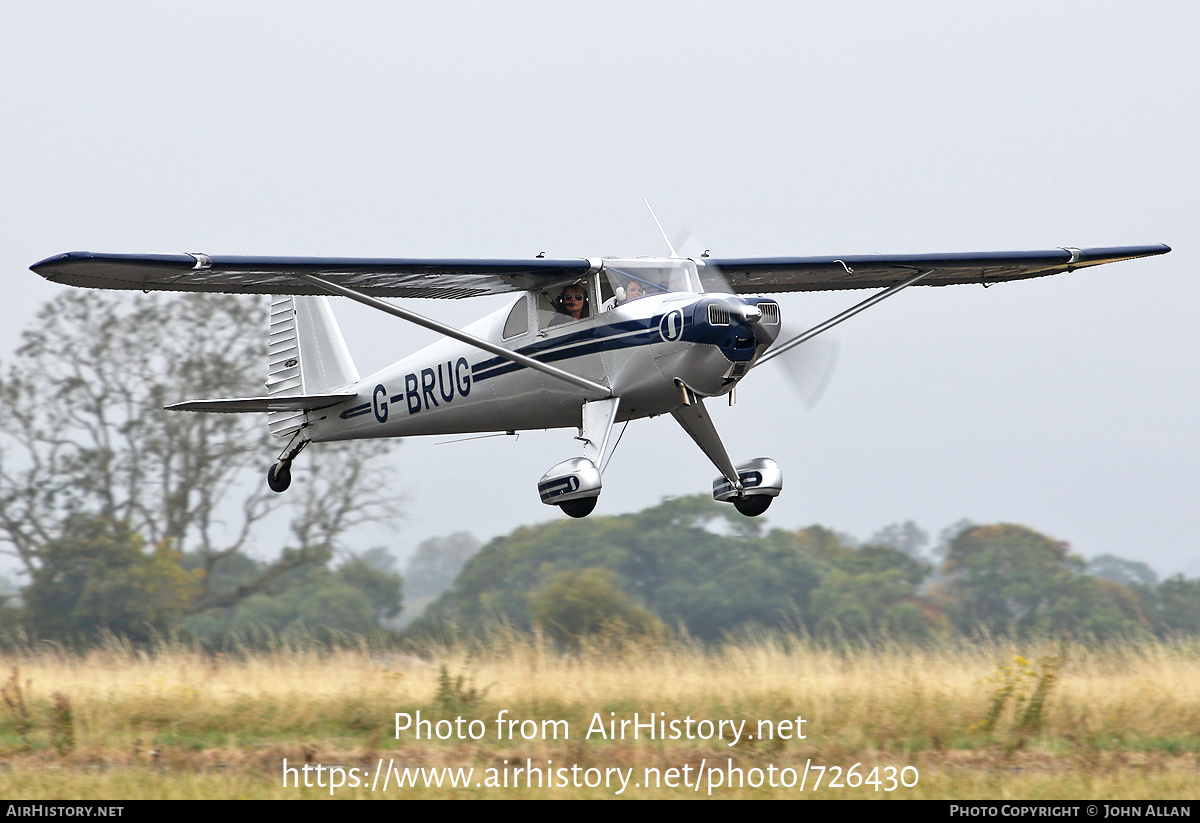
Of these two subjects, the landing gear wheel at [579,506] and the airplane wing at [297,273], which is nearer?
the airplane wing at [297,273]

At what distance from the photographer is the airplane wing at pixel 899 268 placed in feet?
42.5

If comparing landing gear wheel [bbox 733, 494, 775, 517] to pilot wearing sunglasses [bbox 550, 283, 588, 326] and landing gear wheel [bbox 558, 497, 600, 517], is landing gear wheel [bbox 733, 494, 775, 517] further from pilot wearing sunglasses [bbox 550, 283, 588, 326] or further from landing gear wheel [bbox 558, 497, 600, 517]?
pilot wearing sunglasses [bbox 550, 283, 588, 326]

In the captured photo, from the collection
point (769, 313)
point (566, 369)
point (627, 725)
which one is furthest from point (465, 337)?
point (627, 725)

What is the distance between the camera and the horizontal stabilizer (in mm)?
12953

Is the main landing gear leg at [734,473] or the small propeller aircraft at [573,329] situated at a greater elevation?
the small propeller aircraft at [573,329]

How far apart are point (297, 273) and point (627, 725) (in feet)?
17.1

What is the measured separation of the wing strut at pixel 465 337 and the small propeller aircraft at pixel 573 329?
17 millimetres

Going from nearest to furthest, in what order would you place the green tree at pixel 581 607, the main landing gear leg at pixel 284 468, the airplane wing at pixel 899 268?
the airplane wing at pixel 899 268 < the main landing gear leg at pixel 284 468 < the green tree at pixel 581 607

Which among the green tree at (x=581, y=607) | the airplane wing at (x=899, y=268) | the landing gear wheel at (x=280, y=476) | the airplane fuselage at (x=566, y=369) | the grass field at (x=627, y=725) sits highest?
the airplane wing at (x=899, y=268)

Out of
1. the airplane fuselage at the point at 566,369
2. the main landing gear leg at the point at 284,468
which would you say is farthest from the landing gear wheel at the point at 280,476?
the airplane fuselage at the point at 566,369

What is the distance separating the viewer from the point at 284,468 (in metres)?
14.5

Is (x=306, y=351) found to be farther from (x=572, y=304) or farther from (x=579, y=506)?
(x=579, y=506)

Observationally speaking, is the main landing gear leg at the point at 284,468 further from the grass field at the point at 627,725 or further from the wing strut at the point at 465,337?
the wing strut at the point at 465,337
